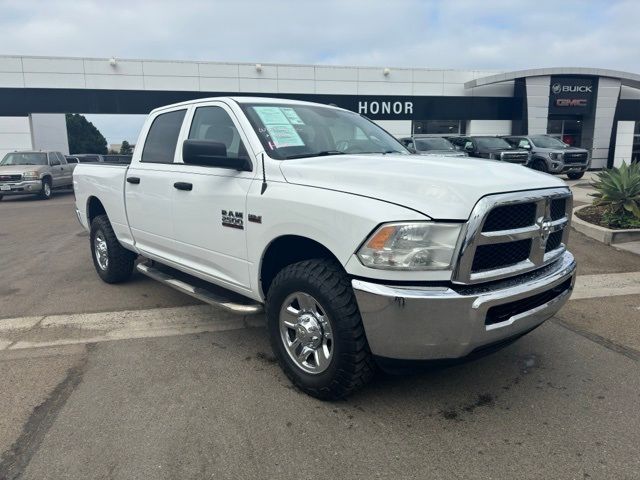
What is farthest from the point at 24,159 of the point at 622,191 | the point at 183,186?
the point at 622,191

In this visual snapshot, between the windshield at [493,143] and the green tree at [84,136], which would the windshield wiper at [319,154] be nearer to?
the windshield at [493,143]

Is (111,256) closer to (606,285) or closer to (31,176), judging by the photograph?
(606,285)

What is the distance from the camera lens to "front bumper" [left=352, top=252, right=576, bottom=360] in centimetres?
256

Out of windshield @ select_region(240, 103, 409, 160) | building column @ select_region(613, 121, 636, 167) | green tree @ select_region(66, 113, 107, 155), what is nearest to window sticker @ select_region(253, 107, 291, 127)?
windshield @ select_region(240, 103, 409, 160)

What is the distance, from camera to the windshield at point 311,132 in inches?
143

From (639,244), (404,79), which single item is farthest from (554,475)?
(404,79)

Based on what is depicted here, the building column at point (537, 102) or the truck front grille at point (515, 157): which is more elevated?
the building column at point (537, 102)

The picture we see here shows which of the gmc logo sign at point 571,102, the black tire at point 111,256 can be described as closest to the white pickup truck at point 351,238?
the black tire at point 111,256

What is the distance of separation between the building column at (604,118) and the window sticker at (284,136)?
28.9m

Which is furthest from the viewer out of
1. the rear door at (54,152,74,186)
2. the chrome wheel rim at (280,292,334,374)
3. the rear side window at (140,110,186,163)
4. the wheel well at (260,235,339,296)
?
the rear door at (54,152,74,186)

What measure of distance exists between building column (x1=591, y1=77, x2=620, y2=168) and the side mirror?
29.3 metres

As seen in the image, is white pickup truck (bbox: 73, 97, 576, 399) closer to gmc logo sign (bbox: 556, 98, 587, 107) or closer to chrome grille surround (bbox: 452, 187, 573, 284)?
chrome grille surround (bbox: 452, 187, 573, 284)

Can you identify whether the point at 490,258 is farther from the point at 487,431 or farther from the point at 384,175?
the point at 487,431

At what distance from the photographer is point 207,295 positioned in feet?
13.0
